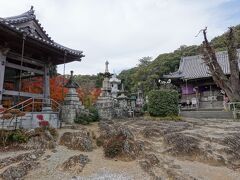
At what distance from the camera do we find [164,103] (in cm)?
1741

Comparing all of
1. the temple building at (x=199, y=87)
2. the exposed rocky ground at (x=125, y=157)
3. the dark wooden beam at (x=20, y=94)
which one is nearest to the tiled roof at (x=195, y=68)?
the temple building at (x=199, y=87)

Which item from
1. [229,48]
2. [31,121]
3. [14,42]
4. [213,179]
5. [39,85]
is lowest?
[213,179]

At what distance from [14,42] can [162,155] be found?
29.6 feet

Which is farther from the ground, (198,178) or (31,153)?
(31,153)

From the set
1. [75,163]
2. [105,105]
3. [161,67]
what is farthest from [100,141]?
[161,67]

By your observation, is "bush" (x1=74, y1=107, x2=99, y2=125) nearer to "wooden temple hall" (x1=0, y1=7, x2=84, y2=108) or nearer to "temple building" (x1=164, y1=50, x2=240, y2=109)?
"wooden temple hall" (x1=0, y1=7, x2=84, y2=108)

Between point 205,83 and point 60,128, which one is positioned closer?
point 60,128

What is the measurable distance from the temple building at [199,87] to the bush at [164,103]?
9.72 meters

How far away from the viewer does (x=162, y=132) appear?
11641mm

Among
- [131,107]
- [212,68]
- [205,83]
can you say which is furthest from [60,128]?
[205,83]

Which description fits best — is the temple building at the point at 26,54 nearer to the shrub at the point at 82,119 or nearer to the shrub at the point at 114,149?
the shrub at the point at 82,119

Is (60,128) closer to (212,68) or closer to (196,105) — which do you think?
(212,68)

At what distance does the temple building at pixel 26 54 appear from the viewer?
11.3 metres

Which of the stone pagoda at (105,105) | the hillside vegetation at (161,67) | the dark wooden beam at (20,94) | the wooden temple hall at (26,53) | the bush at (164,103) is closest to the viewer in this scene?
the wooden temple hall at (26,53)
